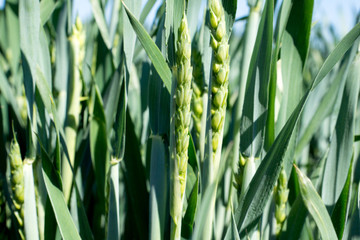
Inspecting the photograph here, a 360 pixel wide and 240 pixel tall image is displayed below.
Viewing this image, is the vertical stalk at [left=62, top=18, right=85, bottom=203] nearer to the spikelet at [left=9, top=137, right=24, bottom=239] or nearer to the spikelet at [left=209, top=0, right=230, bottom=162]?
the spikelet at [left=9, top=137, right=24, bottom=239]

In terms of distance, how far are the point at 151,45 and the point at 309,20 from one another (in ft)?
0.82

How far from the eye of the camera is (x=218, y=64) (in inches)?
15.2

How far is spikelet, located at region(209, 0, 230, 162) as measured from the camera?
0.38m

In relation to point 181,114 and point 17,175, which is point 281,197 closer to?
point 181,114

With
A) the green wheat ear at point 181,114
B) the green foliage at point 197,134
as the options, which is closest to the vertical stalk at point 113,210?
the green foliage at point 197,134

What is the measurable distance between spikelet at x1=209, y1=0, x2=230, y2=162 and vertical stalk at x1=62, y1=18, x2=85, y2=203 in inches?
14.4

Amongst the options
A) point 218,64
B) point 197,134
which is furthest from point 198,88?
point 218,64

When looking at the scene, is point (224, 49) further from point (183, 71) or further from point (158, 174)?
point (158, 174)

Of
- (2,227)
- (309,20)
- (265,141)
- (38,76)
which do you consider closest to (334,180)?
(265,141)

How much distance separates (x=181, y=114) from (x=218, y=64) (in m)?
0.07

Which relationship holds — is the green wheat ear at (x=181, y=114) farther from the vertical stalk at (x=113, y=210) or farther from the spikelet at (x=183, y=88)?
the vertical stalk at (x=113, y=210)

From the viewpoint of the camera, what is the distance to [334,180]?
1.76 ft

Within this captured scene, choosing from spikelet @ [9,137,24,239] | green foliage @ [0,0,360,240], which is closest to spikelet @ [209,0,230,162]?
green foliage @ [0,0,360,240]

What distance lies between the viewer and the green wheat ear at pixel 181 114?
0.36 m
